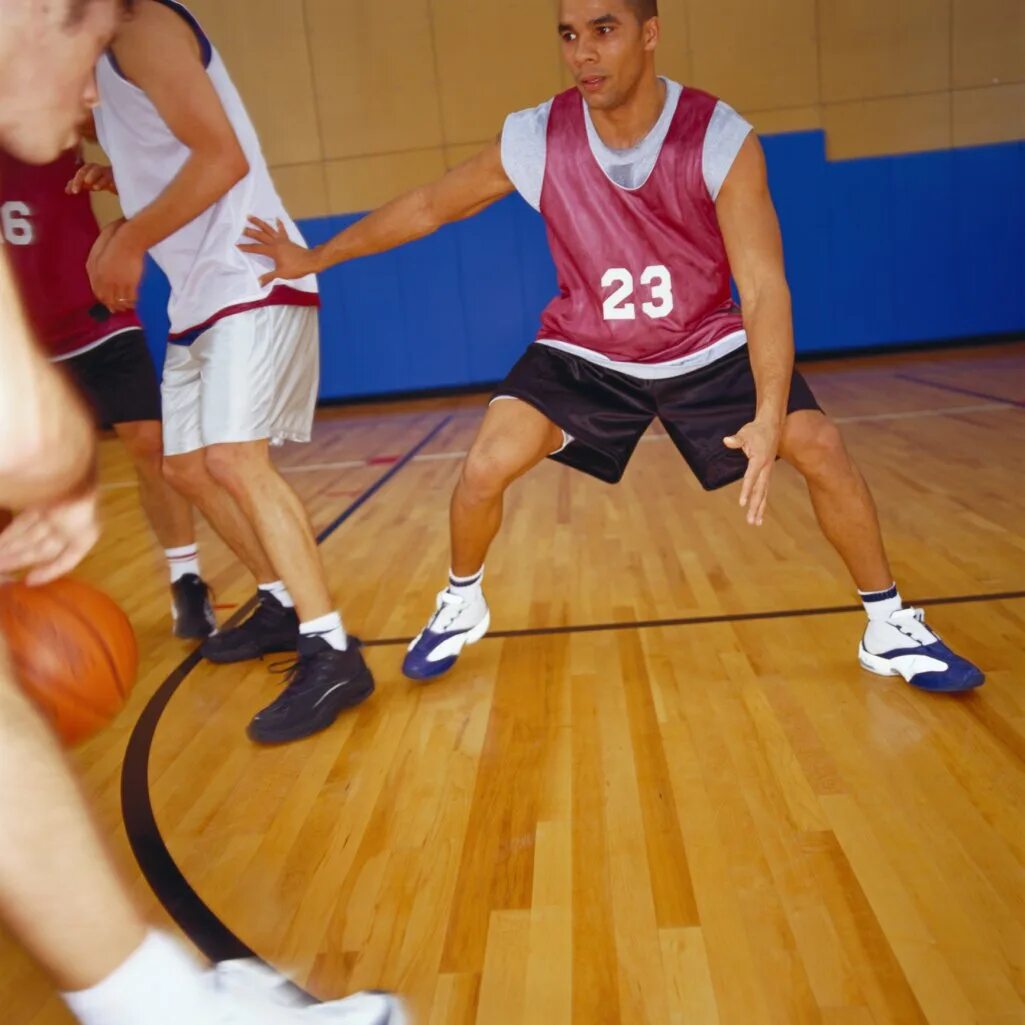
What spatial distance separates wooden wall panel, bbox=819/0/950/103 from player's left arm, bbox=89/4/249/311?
25.5ft

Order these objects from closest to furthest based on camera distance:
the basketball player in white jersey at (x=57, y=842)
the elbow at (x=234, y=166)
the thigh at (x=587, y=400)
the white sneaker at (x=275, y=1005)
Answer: the basketball player in white jersey at (x=57, y=842), the white sneaker at (x=275, y=1005), the elbow at (x=234, y=166), the thigh at (x=587, y=400)

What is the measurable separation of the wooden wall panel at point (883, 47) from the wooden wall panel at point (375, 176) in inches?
135

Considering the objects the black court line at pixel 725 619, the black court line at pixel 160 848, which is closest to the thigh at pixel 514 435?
the black court line at pixel 725 619

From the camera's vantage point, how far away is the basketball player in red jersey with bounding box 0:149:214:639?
298 centimetres

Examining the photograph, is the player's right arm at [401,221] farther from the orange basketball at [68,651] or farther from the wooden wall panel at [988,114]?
the wooden wall panel at [988,114]

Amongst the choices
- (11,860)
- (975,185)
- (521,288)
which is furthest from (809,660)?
(975,185)

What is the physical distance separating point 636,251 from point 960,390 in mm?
5257

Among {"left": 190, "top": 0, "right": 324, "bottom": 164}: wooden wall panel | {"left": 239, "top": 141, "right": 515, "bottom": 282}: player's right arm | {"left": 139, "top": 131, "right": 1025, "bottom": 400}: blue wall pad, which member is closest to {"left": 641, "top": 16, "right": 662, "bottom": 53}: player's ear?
{"left": 239, "top": 141, "right": 515, "bottom": 282}: player's right arm

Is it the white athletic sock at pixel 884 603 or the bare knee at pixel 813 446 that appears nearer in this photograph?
the bare knee at pixel 813 446

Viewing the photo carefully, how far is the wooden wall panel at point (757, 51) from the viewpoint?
8547 millimetres

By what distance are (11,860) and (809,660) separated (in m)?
1.93

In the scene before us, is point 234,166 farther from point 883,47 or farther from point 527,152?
point 883,47

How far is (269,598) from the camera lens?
2830mm

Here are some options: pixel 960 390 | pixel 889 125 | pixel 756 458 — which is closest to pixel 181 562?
pixel 756 458
